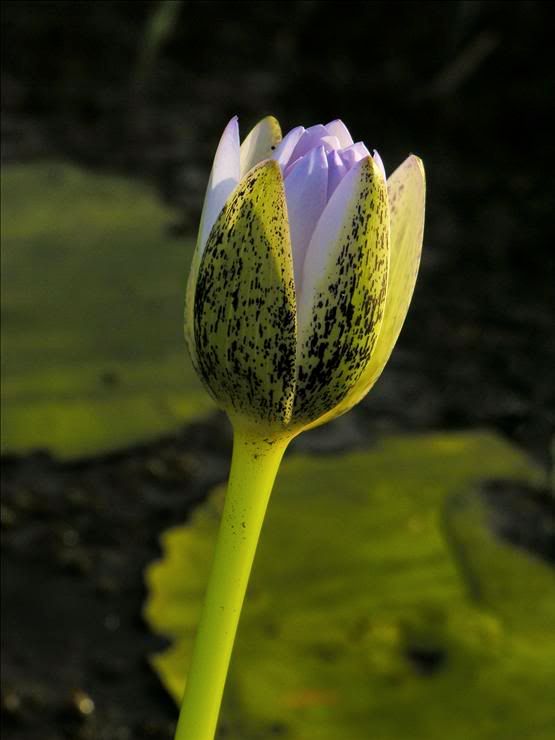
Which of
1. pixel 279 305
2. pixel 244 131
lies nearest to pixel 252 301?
pixel 279 305

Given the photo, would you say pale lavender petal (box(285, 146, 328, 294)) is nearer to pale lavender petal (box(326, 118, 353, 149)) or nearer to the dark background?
Result: pale lavender petal (box(326, 118, 353, 149))

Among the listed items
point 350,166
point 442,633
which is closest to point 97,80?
point 442,633

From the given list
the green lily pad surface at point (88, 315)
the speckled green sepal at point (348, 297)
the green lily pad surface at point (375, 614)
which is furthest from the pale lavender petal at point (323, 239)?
the green lily pad surface at point (88, 315)

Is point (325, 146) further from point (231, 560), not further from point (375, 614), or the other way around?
point (375, 614)

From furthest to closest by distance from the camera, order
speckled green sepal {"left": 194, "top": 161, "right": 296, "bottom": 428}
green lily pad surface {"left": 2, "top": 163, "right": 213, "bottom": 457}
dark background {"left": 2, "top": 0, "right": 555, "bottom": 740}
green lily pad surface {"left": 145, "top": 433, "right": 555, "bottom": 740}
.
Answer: green lily pad surface {"left": 2, "top": 163, "right": 213, "bottom": 457}
dark background {"left": 2, "top": 0, "right": 555, "bottom": 740}
green lily pad surface {"left": 145, "top": 433, "right": 555, "bottom": 740}
speckled green sepal {"left": 194, "top": 161, "right": 296, "bottom": 428}

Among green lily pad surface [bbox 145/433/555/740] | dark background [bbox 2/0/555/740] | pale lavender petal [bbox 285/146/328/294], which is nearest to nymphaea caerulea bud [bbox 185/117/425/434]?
pale lavender petal [bbox 285/146/328/294]
